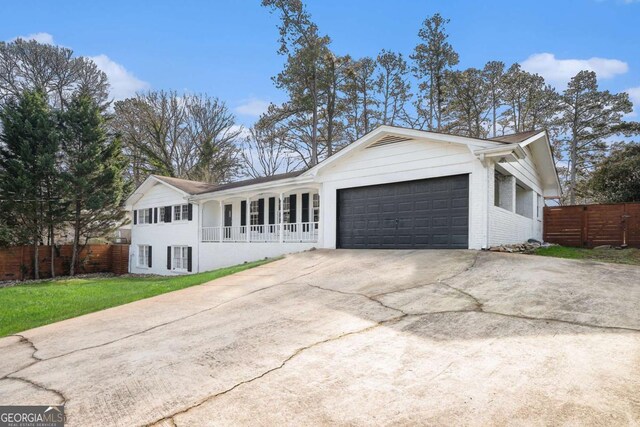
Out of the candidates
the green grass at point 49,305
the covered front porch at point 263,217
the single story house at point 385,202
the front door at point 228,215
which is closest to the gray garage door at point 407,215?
the single story house at point 385,202

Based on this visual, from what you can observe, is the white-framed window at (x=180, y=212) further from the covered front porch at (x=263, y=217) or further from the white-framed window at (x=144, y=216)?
the white-framed window at (x=144, y=216)

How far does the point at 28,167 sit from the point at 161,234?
718 cm

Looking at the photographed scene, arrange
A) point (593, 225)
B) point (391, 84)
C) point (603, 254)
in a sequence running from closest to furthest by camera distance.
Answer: point (603, 254)
point (593, 225)
point (391, 84)

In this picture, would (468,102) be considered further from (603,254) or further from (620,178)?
(603,254)

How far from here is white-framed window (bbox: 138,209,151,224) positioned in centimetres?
2362

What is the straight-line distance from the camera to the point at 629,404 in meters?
2.84

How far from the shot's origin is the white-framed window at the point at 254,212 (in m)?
18.7

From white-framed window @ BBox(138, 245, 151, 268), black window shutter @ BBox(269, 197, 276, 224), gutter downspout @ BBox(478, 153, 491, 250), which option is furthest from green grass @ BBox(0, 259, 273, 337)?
white-framed window @ BBox(138, 245, 151, 268)

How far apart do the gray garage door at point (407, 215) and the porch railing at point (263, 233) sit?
72.8 inches

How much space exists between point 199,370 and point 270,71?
82.6 ft

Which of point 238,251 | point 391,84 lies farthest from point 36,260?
point 391,84

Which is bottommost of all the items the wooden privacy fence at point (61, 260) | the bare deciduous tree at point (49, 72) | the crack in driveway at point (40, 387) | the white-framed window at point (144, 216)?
the wooden privacy fence at point (61, 260)

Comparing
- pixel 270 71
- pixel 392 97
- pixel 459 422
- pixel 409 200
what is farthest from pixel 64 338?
pixel 392 97

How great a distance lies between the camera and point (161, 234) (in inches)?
877
